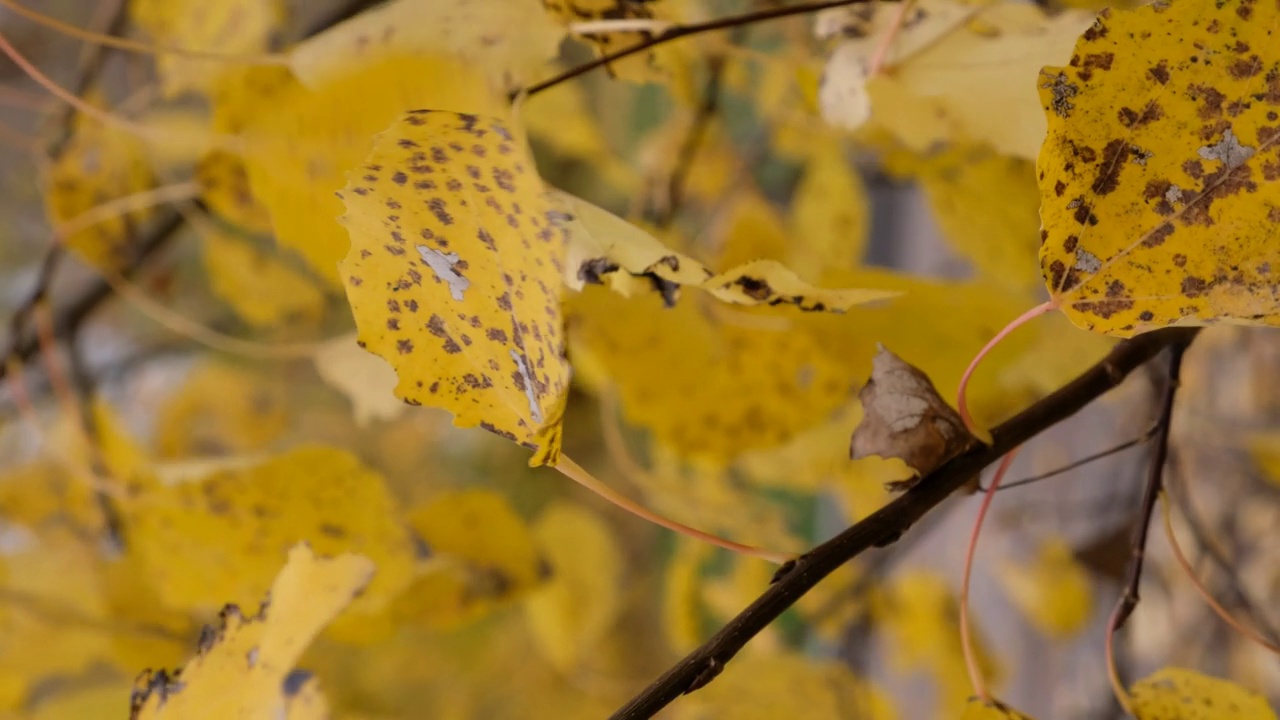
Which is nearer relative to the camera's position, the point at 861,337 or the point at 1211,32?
the point at 1211,32

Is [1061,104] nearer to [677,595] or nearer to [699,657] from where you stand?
[699,657]

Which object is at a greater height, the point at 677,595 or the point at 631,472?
the point at 631,472

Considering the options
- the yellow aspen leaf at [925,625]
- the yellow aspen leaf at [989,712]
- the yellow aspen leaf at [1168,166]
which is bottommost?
the yellow aspen leaf at [925,625]

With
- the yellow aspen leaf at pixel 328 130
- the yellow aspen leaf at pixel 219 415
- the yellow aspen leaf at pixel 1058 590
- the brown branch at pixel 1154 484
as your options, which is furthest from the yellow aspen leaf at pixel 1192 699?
the yellow aspen leaf at pixel 219 415

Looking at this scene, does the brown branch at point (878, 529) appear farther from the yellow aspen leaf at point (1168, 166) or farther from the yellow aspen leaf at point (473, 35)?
the yellow aspen leaf at point (473, 35)

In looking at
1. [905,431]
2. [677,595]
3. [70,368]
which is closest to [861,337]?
[905,431]

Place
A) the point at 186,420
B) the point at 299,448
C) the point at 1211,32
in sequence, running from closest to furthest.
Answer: the point at 1211,32 → the point at 299,448 → the point at 186,420
